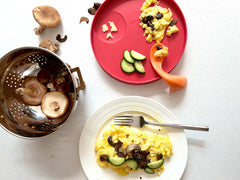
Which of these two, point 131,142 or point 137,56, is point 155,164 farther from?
point 137,56

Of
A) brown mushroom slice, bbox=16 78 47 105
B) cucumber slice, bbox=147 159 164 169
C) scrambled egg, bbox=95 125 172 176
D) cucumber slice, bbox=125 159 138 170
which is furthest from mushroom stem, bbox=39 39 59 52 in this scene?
cucumber slice, bbox=147 159 164 169

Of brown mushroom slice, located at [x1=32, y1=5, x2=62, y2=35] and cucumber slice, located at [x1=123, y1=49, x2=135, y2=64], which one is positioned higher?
brown mushroom slice, located at [x1=32, y1=5, x2=62, y2=35]

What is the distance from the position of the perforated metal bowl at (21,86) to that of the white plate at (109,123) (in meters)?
0.25

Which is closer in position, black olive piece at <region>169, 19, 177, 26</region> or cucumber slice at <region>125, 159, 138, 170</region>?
cucumber slice at <region>125, 159, 138, 170</region>

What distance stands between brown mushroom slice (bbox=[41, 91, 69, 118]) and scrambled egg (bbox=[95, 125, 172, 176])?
41cm

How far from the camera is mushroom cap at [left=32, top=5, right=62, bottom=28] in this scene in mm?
1759

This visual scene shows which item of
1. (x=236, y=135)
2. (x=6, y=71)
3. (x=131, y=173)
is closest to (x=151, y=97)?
(x=131, y=173)

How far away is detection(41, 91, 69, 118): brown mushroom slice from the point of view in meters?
1.73

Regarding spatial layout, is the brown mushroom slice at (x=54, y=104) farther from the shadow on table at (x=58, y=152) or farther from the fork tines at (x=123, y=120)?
the fork tines at (x=123, y=120)

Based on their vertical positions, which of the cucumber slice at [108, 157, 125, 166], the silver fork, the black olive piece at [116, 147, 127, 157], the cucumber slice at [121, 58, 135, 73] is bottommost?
the cucumber slice at [108, 157, 125, 166]

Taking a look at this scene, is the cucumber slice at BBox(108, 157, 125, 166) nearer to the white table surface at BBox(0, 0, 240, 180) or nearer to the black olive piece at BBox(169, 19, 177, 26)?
the white table surface at BBox(0, 0, 240, 180)

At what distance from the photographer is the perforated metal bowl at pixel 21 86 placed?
64.9 inches

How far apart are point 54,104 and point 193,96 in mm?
1186

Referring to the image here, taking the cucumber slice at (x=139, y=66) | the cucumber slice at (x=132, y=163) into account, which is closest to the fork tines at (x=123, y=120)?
the cucumber slice at (x=132, y=163)
